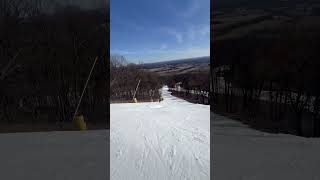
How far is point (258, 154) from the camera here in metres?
4.02

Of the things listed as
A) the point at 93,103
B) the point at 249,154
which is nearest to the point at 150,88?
the point at 93,103

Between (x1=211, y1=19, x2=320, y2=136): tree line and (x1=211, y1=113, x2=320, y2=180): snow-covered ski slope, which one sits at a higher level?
(x1=211, y1=19, x2=320, y2=136): tree line

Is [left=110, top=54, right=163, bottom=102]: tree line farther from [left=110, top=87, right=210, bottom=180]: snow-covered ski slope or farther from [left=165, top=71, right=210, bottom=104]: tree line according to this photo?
[left=110, top=87, right=210, bottom=180]: snow-covered ski slope

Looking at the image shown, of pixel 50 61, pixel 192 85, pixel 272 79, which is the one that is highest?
pixel 50 61

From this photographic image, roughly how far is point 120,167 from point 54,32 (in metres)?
3.85

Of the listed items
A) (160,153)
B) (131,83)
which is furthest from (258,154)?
(131,83)

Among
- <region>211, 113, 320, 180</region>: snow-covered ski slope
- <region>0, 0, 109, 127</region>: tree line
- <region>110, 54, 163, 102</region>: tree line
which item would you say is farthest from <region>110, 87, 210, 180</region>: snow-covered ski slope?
<region>110, 54, 163, 102</region>: tree line

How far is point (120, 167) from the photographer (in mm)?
3232

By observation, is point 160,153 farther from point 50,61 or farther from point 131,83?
point 131,83

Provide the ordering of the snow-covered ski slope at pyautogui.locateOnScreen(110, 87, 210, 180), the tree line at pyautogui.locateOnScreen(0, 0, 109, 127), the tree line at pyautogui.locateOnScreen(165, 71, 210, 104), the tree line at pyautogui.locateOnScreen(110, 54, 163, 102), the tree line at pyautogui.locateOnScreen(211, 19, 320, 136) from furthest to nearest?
the tree line at pyautogui.locateOnScreen(110, 54, 163, 102)
the tree line at pyautogui.locateOnScreen(165, 71, 210, 104)
the tree line at pyautogui.locateOnScreen(0, 0, 109, 127)
the tree line at pyautogui.locateOnScreen(211, 19, 320, 136)
the snow-covered ski slope at pyautogui.locateOnScreen(110, 87, 210, 180)

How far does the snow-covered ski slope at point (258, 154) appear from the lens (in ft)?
9.98

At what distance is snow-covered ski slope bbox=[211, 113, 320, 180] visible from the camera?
9.98 feet

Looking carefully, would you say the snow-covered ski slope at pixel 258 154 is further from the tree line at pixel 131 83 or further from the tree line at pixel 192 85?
the tree line at pixel 131 83

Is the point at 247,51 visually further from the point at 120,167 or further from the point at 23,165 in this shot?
the point at 23,165
